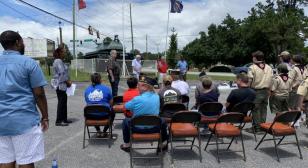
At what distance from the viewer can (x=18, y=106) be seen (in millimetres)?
3750

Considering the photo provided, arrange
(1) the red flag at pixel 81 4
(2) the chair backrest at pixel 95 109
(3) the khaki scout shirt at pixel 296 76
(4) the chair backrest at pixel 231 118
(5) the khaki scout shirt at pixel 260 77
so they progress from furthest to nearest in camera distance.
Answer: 1. (1) the red flag at pixel 81 4
2. (3) the khaki scout shirt at pixel 296 76
3. (5) the khaki scout shirt at pixel 260 77
4. (2) the chair backrest at pixel 95 109
5. (4) the chair backrest at pixel 231 118

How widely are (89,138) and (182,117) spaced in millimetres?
2415

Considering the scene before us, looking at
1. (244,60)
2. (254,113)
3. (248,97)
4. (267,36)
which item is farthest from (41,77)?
(244,60)

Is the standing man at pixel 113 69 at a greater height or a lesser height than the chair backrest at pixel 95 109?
greater

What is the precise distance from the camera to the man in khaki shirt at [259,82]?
8164 millimetres

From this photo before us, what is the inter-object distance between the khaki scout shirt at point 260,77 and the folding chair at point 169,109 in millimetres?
2160

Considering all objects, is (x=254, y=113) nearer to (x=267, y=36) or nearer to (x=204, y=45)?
(x=267, y=36)

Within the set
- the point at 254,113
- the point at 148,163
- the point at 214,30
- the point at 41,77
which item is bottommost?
the point at 148,163

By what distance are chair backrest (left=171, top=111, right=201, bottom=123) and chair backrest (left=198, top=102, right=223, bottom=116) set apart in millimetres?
866

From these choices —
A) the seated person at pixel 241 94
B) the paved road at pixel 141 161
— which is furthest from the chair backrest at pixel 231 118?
the seated person at pixel 241 94

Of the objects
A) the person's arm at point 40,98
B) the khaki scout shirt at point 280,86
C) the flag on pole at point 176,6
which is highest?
the flag on pole at point 176,6

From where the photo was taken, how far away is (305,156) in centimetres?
667

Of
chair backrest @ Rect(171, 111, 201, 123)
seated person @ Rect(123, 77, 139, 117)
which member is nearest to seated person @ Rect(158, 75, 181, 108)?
seated person @ Rect(123, 77, 139, 117)

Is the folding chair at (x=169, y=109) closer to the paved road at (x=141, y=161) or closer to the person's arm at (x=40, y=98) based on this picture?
the paved road at (x=141, y=161)
